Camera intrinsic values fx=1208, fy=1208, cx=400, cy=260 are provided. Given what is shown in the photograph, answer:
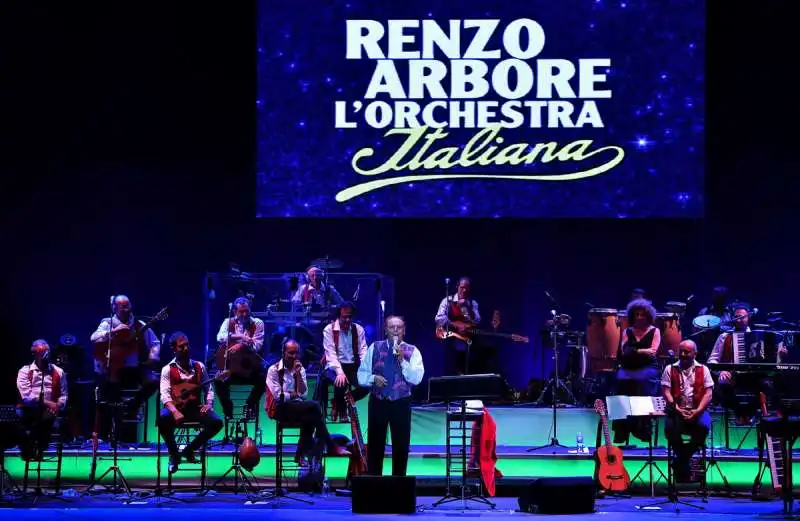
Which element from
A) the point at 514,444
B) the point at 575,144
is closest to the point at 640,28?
the point at 575,144

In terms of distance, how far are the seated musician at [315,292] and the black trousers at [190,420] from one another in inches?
94.4

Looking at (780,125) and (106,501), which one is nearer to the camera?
(106,501)

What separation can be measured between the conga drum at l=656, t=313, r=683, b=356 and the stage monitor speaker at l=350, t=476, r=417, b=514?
375cm

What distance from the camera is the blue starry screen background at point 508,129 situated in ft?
44.1

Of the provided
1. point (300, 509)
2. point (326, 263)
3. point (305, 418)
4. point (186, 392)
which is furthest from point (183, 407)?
point (326, 263)

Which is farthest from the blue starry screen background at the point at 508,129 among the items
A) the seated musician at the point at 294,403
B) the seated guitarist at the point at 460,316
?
the seated musician at the point at 294,403

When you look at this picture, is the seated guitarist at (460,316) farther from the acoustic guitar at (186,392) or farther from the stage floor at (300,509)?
the acoustic guitar at (186,392)

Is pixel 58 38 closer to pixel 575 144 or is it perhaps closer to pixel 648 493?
pixel 575 144

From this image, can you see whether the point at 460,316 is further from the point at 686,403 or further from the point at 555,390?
the point at 686,403

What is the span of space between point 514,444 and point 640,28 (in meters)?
4.93

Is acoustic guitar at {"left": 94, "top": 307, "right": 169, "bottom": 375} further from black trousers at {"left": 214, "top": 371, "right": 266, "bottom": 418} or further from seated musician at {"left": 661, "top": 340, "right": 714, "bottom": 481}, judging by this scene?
seated musician at {"left": 661, "top": 340, "right": 714, "bottom": 481}

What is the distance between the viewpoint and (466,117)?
13.5m

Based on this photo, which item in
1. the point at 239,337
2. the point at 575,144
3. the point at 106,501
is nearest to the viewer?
the point at 106,501

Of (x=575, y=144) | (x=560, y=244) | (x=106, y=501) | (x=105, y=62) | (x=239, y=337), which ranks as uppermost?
(x=105, y=62)
